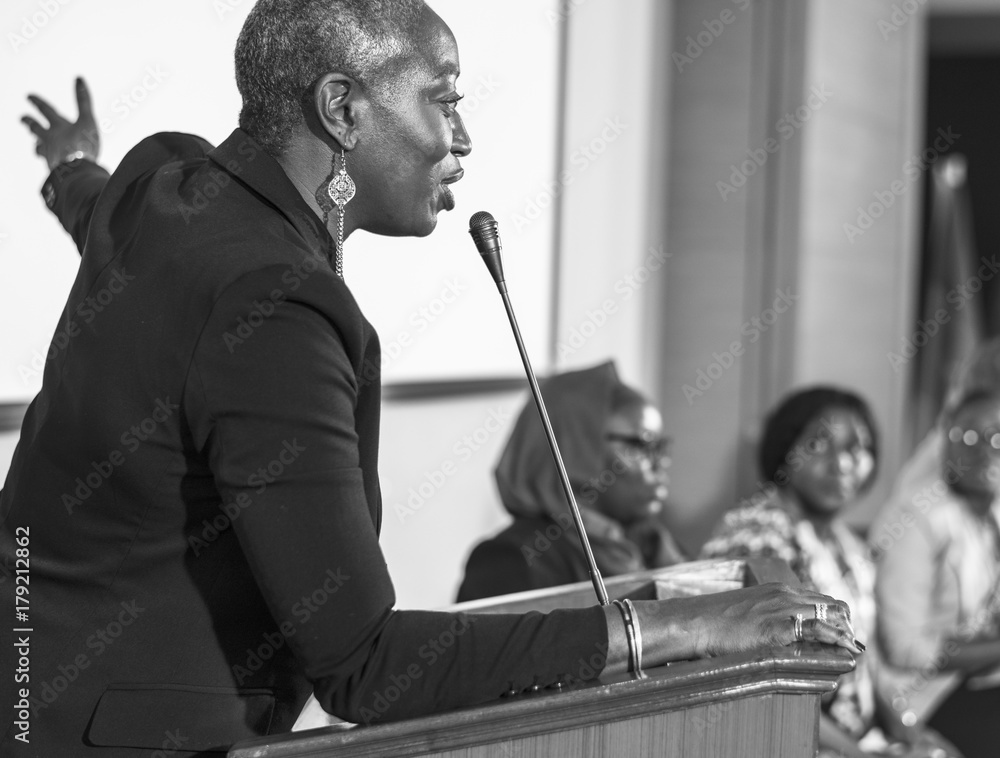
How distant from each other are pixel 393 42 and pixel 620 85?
3854mm

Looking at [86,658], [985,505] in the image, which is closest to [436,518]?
[985,505]

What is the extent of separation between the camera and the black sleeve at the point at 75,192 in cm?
161

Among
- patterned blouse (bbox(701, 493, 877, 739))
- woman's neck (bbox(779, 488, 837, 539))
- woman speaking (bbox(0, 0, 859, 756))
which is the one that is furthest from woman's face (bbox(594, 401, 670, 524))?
woman speaking (bbox(0, 0, 859, 756))

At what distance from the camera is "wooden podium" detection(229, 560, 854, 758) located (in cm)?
94

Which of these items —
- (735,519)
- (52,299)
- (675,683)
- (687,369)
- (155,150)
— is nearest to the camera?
(675,683)

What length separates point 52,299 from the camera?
2068mm

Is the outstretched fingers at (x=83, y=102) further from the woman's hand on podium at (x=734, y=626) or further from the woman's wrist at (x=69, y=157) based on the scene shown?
the woman's hand on podium at (x=734, y=626)

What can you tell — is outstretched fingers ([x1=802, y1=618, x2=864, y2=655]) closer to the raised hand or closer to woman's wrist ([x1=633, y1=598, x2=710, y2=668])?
woman's wrist ([x1=633, y1=598, x2=710, y2=668])

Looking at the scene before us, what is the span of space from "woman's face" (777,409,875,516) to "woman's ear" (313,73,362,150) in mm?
2390

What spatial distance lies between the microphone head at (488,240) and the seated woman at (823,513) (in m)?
1.90

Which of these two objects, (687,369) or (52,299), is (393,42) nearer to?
(52,299)

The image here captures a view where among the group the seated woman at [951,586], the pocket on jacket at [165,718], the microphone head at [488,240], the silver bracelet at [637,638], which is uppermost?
the microphone head at [488,240]

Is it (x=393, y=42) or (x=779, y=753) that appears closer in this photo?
(x=779, y=753)

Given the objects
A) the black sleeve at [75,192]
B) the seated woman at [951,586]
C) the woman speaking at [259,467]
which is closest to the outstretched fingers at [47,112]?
the black sleeve at [75,192]
